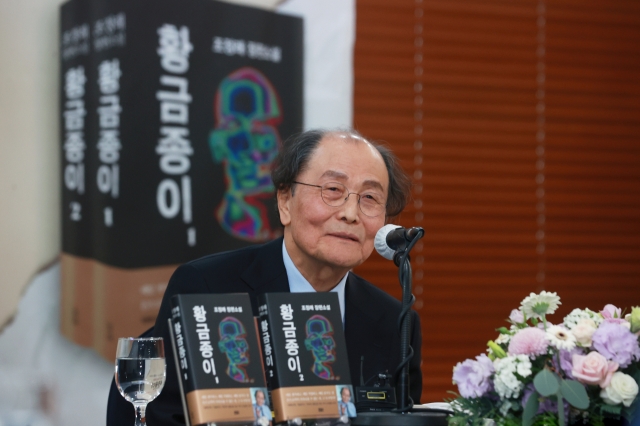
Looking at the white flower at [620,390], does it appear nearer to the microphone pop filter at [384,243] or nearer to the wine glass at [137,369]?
the microphone pop filter at [384,243]

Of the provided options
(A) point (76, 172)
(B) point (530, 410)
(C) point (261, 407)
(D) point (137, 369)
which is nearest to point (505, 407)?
(B) point (530, 410)

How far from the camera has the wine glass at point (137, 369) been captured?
1.48m

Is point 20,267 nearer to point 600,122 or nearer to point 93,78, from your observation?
point 93,78

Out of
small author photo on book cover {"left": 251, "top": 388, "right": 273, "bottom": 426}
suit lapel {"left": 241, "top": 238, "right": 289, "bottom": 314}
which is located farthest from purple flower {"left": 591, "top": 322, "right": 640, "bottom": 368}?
suit lapel {"left": 241, "top": 238, "right": 289, "bottom": 314}

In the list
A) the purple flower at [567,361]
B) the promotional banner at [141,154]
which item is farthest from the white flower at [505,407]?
the promotional banner at [141,154]

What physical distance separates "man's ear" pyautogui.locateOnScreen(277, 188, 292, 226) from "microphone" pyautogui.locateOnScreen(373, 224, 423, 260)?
0.59 meters

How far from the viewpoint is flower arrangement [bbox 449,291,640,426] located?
132cm

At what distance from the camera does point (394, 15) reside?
153 inches

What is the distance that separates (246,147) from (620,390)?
7.20 feet

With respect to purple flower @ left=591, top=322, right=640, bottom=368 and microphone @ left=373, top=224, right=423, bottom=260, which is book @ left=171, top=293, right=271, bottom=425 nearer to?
microphone @ left=373, top=224, right=423, bottom=260

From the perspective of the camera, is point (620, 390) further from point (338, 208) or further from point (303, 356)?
point (338, 208)

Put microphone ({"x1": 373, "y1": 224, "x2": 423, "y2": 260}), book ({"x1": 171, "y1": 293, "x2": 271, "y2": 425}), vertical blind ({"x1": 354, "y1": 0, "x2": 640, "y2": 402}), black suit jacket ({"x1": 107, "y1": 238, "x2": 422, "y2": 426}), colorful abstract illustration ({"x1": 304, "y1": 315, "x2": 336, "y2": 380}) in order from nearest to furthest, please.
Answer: book ({"x1": 171, "y1": 293, "x2": 271, "y2": 425}) → colorful abstract illustration ({"x1": 304, "y1": 315, "x2": 336, "y2": 380}) → microphone ({"x1": 373, "y1": 224, "x2": 423, "y2": 260}) → black suit jacket ({"x1": 107, "y1": 238, "x2": 422, "y2": 426}) → vertical blind ({"x1": 354, "y1": 0, "x2": 640, "y2": 402})

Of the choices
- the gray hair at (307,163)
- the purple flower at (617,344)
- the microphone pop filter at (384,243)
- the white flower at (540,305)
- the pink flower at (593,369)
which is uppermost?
the gray hair at (307,163)

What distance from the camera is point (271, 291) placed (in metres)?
2.25
